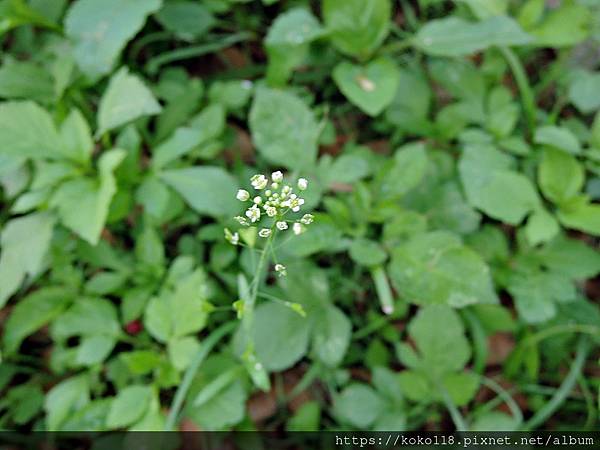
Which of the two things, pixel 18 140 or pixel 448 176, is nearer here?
pixel 18 140

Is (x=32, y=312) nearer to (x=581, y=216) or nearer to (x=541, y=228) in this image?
(x=541, y=228)

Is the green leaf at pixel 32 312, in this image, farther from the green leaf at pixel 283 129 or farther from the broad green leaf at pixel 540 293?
the broad green leaf at pixel 540 293

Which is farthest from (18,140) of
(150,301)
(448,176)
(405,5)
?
(405,5)

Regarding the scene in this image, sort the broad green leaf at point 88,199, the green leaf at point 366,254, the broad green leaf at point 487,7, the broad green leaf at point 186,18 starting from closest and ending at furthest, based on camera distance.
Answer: the broad green leaf at point 88,199, the green leaf at point 366,254, the broad green leaf at point 487,7, the broad green leaf at point 186,18

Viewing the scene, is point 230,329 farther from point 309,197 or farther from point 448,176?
point 448,176

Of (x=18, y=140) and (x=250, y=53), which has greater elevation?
(x=18, y=140)

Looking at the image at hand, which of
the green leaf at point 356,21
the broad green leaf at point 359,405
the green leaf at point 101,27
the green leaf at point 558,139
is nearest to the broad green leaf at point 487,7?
the green leaf at point 356,21

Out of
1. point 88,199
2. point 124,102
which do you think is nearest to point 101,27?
point 124,102
